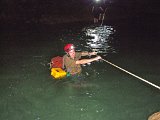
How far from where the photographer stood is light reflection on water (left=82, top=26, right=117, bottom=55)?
20.5m

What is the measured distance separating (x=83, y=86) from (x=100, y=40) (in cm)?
1218

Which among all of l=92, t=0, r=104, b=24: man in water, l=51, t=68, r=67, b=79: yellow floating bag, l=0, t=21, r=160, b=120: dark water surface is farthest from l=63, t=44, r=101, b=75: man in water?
l=92, t=0, r=104, b=24: man in water

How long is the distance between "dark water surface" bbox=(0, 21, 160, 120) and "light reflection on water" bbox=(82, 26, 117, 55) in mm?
82

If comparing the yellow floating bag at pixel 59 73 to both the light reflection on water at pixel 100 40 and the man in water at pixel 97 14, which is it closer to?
the light reflection on water at pixel 100 40

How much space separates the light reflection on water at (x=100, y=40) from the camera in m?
20.5

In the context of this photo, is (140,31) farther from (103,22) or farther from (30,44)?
(30,44)

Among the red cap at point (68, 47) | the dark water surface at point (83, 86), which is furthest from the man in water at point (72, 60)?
the dark water surface at point (83, 86)

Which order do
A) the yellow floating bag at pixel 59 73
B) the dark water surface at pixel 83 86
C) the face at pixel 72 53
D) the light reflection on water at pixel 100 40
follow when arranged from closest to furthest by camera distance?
the dark water surface at pixel 83 86 → the face at pixel 72 53 → the yellow floating bag at pixel 59 73 → the light reflection on water at pixel 100 40

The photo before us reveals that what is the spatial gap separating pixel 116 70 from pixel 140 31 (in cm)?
1571

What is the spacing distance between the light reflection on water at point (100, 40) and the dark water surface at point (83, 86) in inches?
3.2

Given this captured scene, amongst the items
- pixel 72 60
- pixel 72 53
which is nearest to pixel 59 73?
pixel 72 60

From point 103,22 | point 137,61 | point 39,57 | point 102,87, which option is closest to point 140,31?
point 103,22

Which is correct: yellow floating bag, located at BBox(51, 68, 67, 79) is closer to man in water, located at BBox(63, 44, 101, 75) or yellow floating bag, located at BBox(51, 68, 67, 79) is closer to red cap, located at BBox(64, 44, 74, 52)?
man in water, located at BBox(63, 44, 101, 75)

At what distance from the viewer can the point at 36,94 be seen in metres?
11.7
